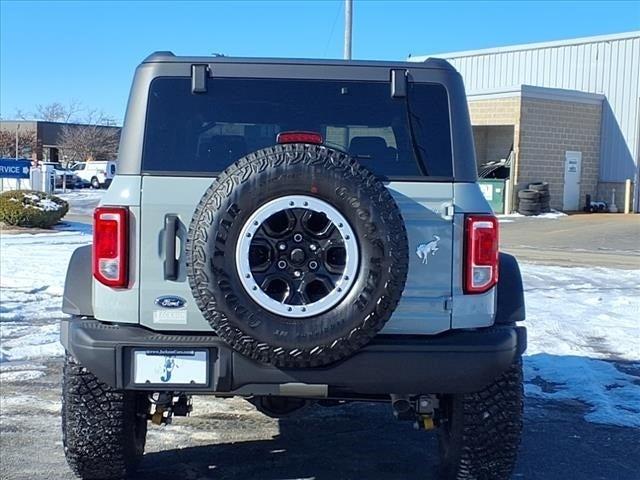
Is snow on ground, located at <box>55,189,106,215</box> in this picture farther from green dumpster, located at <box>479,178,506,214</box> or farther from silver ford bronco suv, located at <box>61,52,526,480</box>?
silver ford bronco suv, located at <box>61,52,526,480</box>

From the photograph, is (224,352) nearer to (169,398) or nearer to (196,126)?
(169,398)

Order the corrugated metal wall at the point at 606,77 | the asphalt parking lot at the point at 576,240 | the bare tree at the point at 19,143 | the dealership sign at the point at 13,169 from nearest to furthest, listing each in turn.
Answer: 1. the asphalt parking lot at the point at 576,240
2. the dealership sign at the point at 13,169
3. the corrugated metal wall at the point at 606,77
4. the bare tree at the point at 19,143

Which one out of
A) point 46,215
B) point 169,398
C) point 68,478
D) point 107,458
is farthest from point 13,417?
point 46,215

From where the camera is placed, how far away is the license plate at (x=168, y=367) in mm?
3830

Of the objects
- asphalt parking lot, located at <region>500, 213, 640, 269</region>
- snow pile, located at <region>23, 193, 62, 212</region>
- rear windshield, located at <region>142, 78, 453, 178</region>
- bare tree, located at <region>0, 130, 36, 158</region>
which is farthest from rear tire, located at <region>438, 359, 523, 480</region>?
bare tree, located at <region>0, 130, 36, 158</region>

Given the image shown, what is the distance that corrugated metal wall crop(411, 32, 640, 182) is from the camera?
100 feet

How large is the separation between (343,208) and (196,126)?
3.25 ft

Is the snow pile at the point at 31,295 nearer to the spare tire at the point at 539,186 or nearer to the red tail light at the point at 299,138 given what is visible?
the red tail light at the point at 299,138

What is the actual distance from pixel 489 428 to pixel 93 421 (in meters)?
1.94

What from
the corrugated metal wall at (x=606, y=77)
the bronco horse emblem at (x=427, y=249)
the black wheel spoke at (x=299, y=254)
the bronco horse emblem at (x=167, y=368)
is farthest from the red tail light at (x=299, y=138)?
the corrugated metal wall at (x=606, y=77)

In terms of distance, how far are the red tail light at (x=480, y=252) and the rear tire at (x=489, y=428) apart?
53 centimetres

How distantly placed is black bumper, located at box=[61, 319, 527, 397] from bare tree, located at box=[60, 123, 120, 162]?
65.2 meters

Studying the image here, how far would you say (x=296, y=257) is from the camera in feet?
11.9

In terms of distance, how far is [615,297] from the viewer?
11727 mm
